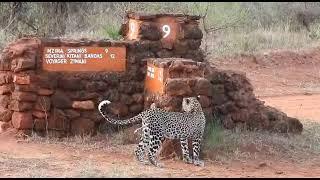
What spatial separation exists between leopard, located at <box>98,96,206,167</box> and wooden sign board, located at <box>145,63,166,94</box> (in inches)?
28.6

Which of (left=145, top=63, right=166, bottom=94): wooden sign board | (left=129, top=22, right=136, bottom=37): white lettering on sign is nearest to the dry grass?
(left=145, top=63, right=166, bottom=94): wooden sign board

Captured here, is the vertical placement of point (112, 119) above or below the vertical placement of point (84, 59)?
below

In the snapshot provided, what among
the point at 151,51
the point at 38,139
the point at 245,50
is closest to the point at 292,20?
the point at 245,50

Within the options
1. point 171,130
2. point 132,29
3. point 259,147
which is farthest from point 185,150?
point 132,29

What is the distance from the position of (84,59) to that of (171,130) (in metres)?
2.43

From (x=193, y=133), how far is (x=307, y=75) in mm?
12091

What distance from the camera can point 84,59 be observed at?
12.3 meters

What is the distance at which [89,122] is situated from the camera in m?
12.2

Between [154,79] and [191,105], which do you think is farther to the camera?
[154,79]

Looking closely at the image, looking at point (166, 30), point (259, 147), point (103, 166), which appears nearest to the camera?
point (103, 166)

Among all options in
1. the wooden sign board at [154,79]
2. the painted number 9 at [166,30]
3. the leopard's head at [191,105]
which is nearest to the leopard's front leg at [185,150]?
the leopard's head at [191,105]

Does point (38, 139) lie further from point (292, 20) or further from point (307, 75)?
point (292, 20)

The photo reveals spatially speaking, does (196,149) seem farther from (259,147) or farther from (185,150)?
(259,147)

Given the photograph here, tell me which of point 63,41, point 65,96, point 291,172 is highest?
point 63,41
